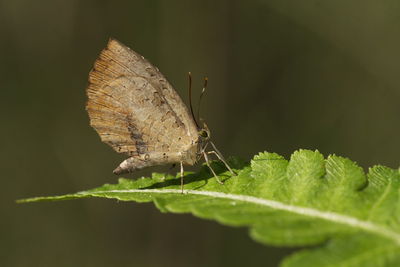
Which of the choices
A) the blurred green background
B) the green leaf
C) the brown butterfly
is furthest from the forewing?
the blurred green background

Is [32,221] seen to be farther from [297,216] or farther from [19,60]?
[297,216]

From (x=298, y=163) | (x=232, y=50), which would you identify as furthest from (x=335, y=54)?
(x=298, y=163)

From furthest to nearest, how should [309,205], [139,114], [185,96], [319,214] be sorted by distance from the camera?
[185,96] < [139,114] < [309,205] < [319,214]

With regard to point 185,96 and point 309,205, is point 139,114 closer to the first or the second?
point 309,205

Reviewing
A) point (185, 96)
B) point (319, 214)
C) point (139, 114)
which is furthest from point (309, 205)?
point (185, 96)

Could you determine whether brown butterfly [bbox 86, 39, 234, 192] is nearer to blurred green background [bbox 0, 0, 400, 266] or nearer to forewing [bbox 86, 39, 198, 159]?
forewing [bbox 86, 39, 198, 159]

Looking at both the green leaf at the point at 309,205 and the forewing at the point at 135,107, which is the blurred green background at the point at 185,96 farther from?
the green leaf at the point at 309,205
